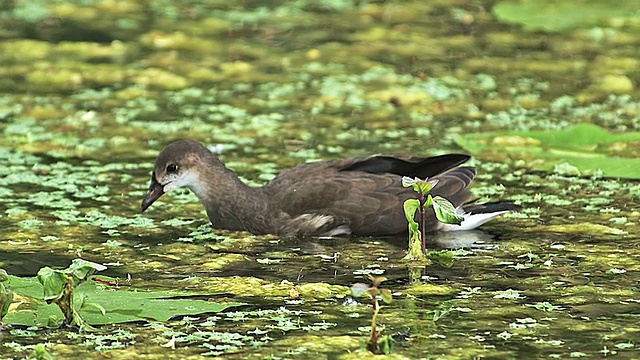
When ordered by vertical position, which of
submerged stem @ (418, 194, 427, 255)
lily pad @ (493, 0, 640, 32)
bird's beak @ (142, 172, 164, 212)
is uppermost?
lily pad @ (493, 0, 640, 32)

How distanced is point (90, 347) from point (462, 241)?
7.30ft

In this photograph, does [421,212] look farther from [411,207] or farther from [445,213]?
[445,213]

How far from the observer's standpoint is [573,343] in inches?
196

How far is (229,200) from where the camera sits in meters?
6.76

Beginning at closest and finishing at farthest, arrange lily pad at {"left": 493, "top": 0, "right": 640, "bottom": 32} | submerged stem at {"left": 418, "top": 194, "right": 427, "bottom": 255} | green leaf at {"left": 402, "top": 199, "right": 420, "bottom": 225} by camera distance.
Result: green leaf at {"left": 402, "top": 199, "right": 420, "bottom": 225} → submerged stem at {"left": 418, "top": 194, "right": 427, "bottom": 255} → lily pad at {"left": 493, "top": 0, "right": 640, "bottom": 32}

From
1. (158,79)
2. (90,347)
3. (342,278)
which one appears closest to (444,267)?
(342,278)

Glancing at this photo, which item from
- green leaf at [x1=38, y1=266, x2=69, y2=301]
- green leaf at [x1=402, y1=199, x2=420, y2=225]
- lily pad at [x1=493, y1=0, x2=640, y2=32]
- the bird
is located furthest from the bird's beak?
lily pad at [x1=493, y1=0, x2=640, y2=32]

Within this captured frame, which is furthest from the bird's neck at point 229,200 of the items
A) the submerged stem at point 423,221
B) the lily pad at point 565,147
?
the lily pad at point 565,147

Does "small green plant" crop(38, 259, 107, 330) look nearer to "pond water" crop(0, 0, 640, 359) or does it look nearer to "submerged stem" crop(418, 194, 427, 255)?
"pond water" crop(0, 0, 640, 359)

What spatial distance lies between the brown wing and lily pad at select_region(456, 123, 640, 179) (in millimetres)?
1017

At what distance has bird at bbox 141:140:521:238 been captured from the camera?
21.6ft

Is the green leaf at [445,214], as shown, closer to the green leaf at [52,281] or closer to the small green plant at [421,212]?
the small green plant at [421,212]

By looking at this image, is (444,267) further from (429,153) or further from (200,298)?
Result: (429,153)

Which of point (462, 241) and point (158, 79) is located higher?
point (158, 79)
